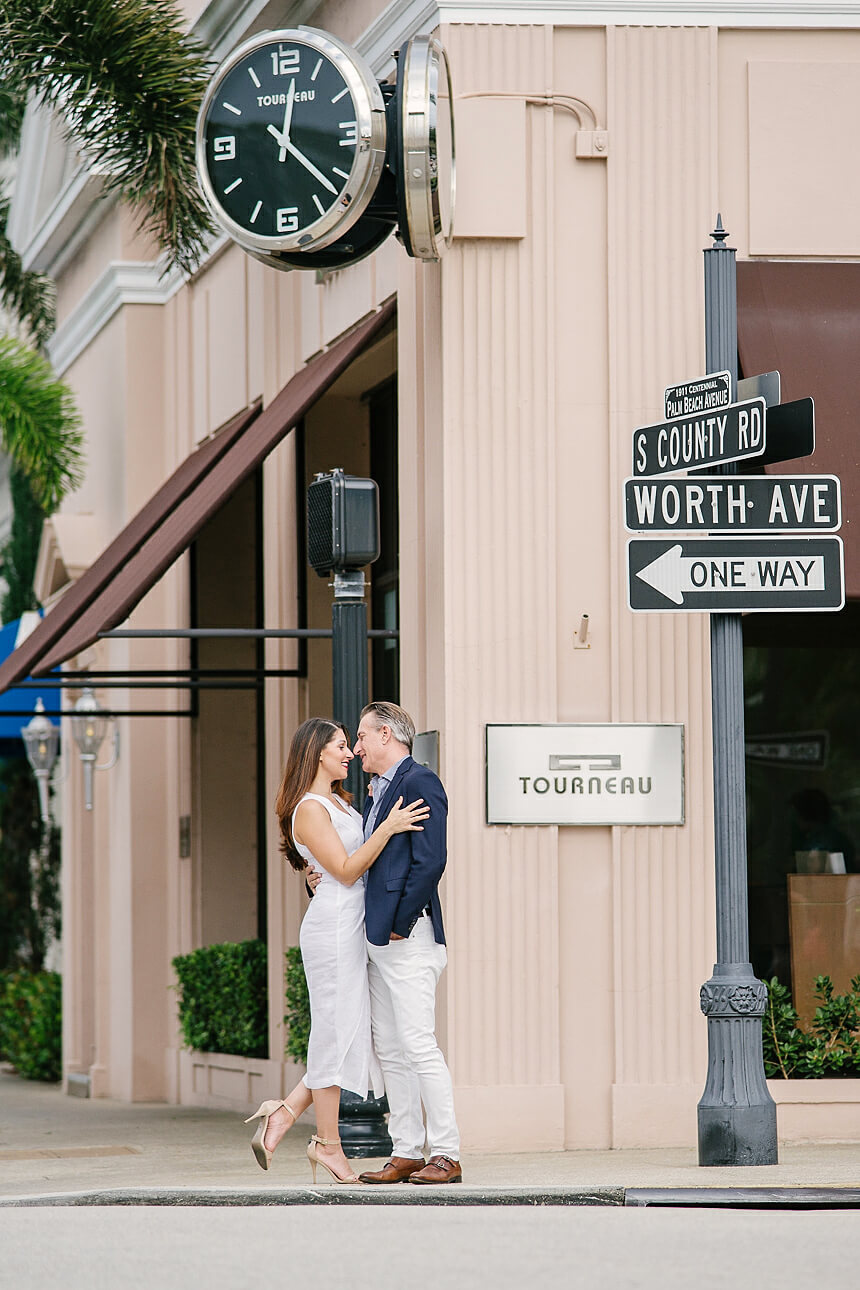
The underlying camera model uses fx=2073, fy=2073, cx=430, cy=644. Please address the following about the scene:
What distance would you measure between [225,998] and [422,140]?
726 cm

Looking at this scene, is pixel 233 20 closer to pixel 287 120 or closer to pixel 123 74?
pixel 123 74

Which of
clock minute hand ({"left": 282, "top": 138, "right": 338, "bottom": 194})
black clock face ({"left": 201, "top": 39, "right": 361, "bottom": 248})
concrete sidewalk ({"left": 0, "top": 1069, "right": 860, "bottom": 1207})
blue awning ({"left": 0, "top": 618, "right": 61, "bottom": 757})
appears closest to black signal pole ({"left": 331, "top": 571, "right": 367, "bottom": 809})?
concrete sidewalk ({"left": 0, "top": 1069, "right": 860, "bottom": 1207})

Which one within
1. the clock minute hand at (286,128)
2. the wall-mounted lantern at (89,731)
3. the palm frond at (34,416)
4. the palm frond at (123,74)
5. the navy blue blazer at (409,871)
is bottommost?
the navy blue blazer at (409,871)

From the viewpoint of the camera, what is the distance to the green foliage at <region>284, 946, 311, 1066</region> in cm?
1294

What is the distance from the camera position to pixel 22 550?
2430cm

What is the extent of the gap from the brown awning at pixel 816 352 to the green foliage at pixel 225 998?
634 cm

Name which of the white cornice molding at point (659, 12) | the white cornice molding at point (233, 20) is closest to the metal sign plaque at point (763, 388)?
the white cornice molding at point (659, 12)

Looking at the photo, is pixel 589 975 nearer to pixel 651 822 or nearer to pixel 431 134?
pixel 651 822

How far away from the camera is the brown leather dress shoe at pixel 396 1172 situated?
341 inches

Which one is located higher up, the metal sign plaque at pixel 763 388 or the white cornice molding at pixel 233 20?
the white cornice molding at pixel 233 20

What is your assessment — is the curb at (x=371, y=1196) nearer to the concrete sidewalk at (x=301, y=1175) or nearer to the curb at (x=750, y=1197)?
the concrete sidewalk at (x=301, y=1175)

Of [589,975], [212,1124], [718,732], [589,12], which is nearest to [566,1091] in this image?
[589,975]

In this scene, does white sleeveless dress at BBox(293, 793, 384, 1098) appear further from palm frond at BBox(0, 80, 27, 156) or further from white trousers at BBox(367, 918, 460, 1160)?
palm frond at BBox(0, 80, 27, 156)

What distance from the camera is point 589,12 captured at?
35.7 feet
